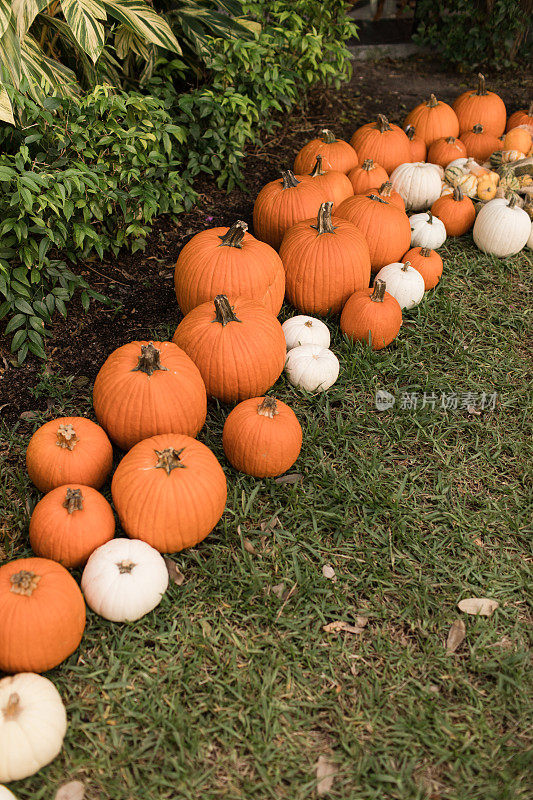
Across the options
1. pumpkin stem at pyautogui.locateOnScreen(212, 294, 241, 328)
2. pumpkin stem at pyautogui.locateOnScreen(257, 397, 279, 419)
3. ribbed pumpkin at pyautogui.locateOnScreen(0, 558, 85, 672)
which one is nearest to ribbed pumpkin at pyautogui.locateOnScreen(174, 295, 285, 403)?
pumpkin stem at pyautogui.locateOnScreen(212, 294, 241, 328)

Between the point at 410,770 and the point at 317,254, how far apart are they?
2.42 m

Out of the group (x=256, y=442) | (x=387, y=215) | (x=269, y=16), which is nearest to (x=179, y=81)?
(x=269, y=16)

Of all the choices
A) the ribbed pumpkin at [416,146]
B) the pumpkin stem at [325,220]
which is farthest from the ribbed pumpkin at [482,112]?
the pumpkin stem at [325,220]

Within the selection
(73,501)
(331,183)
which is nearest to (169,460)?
(73,501)

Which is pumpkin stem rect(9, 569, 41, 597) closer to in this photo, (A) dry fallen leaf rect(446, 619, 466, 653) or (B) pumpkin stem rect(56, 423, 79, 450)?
(B) pumpkin stem rect(56, 423, 79, 450)

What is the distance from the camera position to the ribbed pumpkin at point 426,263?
12.3 ft

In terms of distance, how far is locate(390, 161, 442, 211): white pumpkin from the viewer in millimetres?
4328

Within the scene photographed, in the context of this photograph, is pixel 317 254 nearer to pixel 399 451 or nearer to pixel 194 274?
pixel 194 274

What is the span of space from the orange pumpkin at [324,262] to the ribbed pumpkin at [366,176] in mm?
871

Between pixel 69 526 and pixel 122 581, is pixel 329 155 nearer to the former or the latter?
pixel 69 526

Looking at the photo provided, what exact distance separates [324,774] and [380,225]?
2845 mm

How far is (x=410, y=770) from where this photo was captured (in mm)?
1941

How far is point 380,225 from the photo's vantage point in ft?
12.2

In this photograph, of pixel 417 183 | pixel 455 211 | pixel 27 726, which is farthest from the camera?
pixel 417 183
